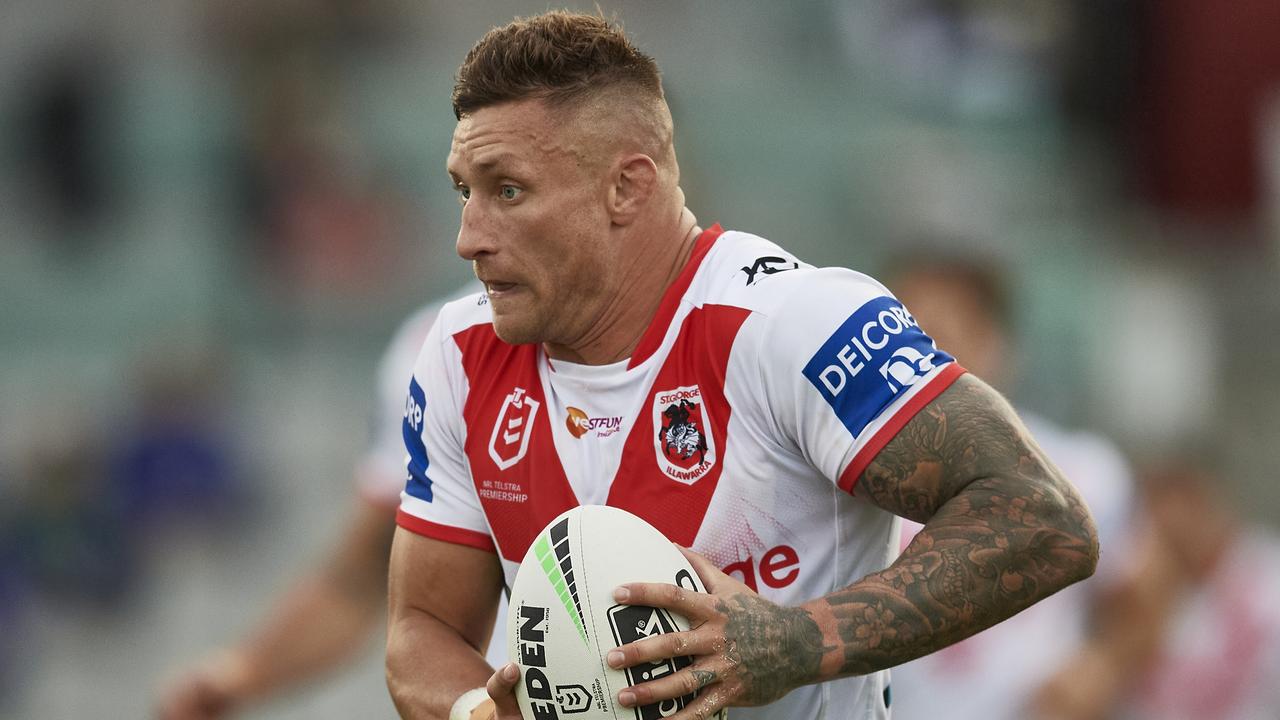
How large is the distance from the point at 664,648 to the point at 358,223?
8885 millimetres

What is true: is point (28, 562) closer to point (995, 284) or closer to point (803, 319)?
point (995, 284)

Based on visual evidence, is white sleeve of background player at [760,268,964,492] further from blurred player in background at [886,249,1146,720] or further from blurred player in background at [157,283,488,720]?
blurred player in background at [886,249,1146,720]

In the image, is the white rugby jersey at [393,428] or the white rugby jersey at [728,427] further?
the white rugby jersey at [393,428]

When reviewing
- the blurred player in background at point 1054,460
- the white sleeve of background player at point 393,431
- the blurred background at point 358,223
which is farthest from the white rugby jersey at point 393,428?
the blurred background at point 358,223

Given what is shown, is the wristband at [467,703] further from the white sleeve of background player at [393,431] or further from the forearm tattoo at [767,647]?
the white sleeve of background player at [393,431]

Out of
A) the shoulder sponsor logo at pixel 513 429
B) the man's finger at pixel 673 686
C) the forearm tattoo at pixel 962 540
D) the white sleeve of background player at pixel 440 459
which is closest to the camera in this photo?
the man's finger at pixel 673 686

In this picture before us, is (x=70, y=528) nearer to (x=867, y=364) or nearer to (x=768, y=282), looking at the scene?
(x=768, y=282)

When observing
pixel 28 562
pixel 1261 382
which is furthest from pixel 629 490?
pixel 1261 382

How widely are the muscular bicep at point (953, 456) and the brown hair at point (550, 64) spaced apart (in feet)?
3.12

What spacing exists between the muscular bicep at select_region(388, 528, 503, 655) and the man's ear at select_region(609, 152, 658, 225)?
0.82m

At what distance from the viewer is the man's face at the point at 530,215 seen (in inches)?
130

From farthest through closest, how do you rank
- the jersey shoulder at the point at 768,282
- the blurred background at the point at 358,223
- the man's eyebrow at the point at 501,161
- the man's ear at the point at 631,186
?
the blurred background at the point at 358,223, the man's ear at the point at 631,186, the man's eyebrow at the point at 501,161, the jersey shoulder at the point at 768,282

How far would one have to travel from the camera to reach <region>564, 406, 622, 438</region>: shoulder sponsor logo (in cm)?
340

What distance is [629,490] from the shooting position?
3.35 m
